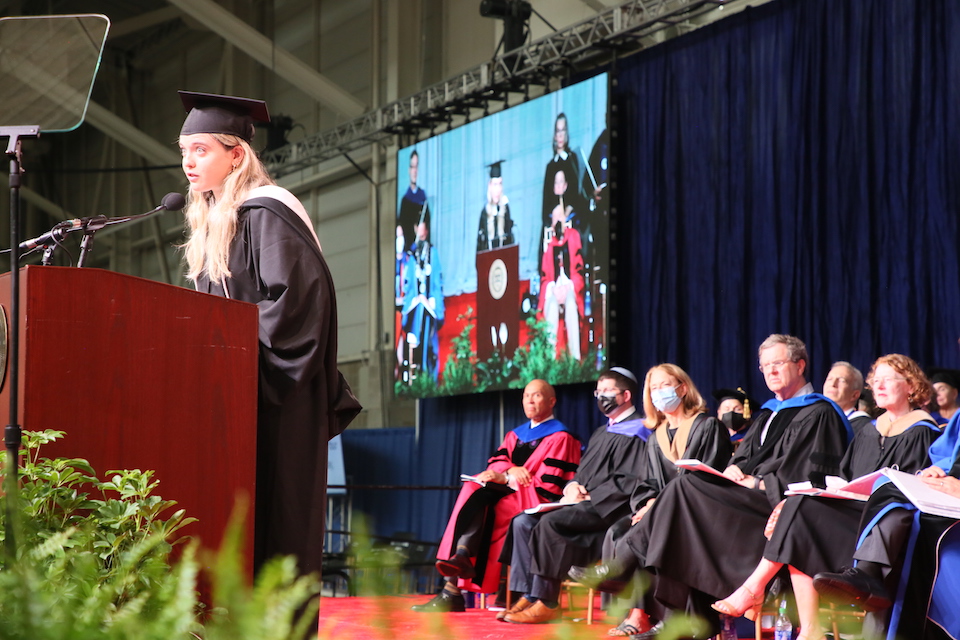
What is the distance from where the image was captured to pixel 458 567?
6.22 m

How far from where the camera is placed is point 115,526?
5.54 ft

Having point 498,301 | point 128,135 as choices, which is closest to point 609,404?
point 498,301

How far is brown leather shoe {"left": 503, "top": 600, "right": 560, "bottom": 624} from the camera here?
553 centimetres

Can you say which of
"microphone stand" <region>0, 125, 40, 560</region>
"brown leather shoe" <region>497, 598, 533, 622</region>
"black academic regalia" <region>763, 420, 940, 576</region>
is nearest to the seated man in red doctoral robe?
"brown leather shoe" <region>497, 598, 533, 622</region>

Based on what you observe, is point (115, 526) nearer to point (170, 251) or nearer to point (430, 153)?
point (430, 153)

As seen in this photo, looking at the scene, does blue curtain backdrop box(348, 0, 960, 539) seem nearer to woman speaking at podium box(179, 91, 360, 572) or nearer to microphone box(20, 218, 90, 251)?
woman speaking at podium box(179, 91, 360, 572)

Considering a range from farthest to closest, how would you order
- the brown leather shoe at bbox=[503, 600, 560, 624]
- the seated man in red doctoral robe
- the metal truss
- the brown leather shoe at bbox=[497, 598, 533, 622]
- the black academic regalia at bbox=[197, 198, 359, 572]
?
the metal truss → the seated man in red doctoral robe → the brown leather shoe at bbox=[497, 598, 533, 622] → the brown leather shoe at bbox=[503, 600, 560, 624] → the black academic regalia at bbox=[197, 198, 359, 572]

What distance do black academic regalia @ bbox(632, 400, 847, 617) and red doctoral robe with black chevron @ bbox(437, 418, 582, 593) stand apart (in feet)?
6.04

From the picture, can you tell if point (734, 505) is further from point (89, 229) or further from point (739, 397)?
point (89, 229)

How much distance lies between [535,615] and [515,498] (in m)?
1.03

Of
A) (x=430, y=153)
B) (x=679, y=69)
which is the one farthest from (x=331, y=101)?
(x=679, y=69)

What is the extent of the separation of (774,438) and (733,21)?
3.76 metres

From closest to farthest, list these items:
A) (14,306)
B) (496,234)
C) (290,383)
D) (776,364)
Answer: (14,306) < (290,383) < (776,364) < (496,234)

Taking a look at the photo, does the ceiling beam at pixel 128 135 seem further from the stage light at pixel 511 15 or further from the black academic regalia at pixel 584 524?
the black academic regalia at pixel 584 524
